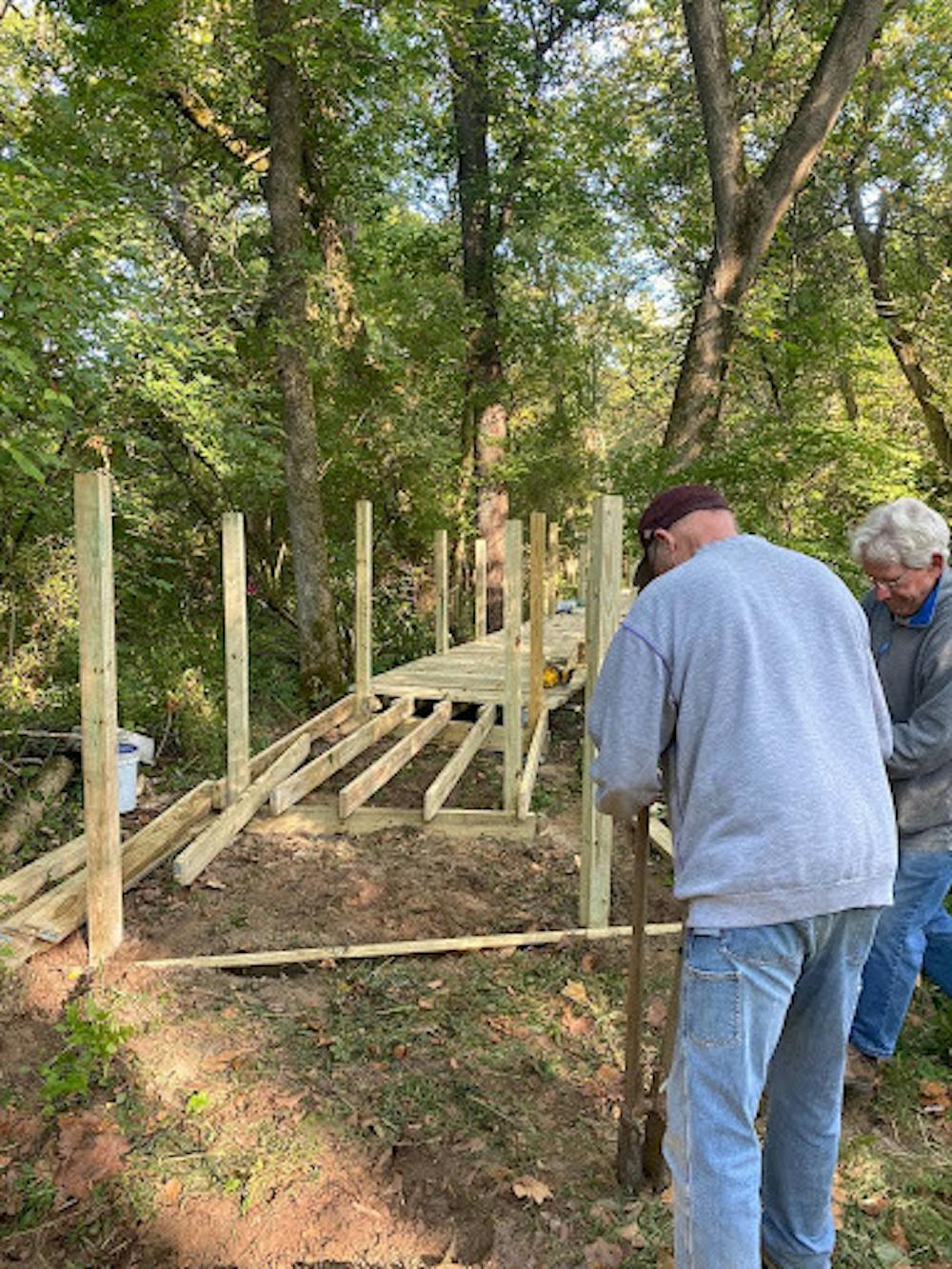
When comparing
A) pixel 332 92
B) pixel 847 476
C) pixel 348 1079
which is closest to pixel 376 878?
pixel 348 1079

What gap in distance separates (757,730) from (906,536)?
136 cm

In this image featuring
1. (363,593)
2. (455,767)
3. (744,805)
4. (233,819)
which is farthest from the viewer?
(363,593)

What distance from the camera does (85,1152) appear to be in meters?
2.84

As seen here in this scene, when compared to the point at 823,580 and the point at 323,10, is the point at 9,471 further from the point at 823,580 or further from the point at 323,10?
the point at 823,580

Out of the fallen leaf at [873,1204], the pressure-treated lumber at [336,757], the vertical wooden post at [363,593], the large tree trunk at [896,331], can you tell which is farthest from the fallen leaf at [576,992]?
the large tree trunk at [896,331]

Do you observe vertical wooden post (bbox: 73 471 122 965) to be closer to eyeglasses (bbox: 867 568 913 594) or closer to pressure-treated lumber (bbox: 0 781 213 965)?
pressure-treated lumber (bbox: 0 781 213 965)

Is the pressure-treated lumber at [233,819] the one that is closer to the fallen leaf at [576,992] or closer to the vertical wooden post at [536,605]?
the vertical wooden post at [536,605]

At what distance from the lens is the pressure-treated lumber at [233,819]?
477 cm

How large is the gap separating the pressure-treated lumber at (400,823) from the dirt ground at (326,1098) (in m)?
0.86

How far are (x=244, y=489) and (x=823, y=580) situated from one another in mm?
9489

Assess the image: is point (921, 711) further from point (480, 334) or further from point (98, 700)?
point (480, 334)

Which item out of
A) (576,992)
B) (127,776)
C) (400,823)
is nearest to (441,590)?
(400,823)

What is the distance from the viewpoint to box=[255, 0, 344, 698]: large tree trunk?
337 inches

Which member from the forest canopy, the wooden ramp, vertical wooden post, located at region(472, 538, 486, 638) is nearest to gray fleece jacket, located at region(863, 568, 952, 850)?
the wooden ramp
